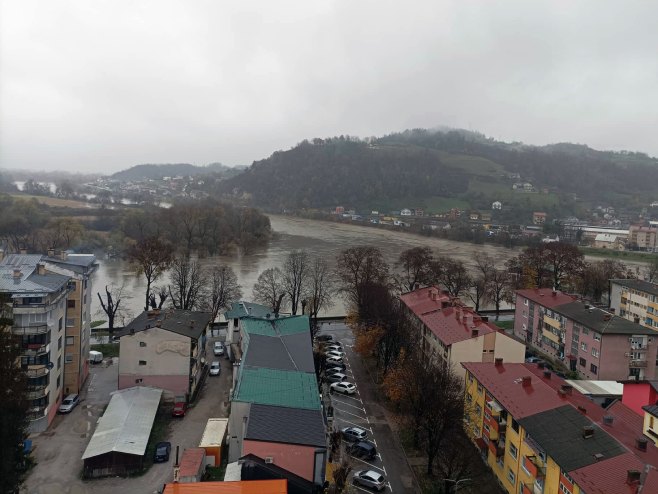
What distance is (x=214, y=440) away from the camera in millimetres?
9094

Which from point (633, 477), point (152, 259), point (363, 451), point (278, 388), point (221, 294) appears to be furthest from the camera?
point (152, 259)

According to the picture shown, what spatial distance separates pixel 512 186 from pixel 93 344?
71336 mm

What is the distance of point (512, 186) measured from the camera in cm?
7756

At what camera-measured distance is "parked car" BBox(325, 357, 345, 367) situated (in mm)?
13710

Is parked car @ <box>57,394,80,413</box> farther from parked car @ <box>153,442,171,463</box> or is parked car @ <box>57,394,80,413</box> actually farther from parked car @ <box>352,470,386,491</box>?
parked car @ <box>352,470,386,491</box>

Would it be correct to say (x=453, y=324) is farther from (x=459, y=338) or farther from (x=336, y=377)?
(x=336, y=377)

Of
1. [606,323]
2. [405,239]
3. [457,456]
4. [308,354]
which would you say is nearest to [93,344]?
[308,354]

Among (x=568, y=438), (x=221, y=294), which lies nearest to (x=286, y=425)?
(x=568, y=438)

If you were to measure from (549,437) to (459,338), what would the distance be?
4.78 m

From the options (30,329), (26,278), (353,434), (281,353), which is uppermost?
(26,278)

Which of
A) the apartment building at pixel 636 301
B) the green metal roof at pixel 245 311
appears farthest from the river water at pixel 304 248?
the apartment building at pixel 636 301

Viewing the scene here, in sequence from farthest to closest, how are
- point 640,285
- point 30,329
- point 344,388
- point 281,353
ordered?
point 640,285, point 344,388, point 281,353, point 30,329

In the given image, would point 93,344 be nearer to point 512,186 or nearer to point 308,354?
point 308,354

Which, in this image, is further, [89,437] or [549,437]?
[89,437]
